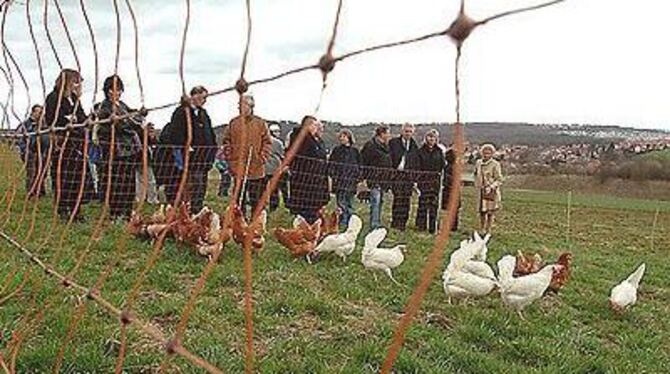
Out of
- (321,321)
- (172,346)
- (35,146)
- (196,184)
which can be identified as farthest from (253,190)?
(172,346)

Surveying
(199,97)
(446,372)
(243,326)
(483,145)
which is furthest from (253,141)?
(483,145)

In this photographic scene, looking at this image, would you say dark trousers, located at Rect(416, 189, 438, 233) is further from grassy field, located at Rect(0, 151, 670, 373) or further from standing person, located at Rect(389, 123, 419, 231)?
grassy field, located at Rect(0, 151, 670, 373)

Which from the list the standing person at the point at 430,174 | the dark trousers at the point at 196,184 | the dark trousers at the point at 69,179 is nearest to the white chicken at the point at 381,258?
the dark trousers at the point at 196,184

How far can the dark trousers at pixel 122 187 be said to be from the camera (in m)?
7.15

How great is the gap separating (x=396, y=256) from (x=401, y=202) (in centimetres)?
428

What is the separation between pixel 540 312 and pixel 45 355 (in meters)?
2.91

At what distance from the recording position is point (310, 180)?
8.97 metres

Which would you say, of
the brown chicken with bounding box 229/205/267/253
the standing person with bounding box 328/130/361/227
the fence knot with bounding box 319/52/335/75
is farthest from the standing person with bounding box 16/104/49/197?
the standing person with bounding box 328/130/361/227

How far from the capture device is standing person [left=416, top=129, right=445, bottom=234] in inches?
376

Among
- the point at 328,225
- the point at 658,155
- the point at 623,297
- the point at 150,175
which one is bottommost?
the point at 623,297

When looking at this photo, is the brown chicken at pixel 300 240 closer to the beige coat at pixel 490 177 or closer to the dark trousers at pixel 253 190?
the dark trousers at pixel 253 190

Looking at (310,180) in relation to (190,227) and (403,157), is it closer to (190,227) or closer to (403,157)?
(403,157)

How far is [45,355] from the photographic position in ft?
10.4

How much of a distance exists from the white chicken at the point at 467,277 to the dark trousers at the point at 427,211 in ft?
15.6
